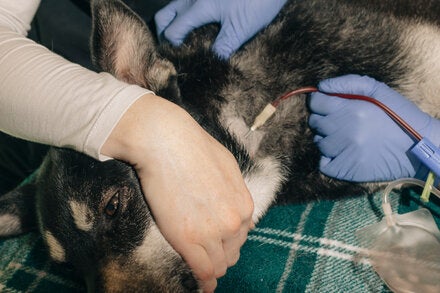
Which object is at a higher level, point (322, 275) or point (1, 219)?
point (322, 275)

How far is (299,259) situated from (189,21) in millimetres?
1105

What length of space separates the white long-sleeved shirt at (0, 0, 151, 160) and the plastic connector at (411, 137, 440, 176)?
0.94 meters

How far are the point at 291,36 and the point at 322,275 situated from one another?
943 mm

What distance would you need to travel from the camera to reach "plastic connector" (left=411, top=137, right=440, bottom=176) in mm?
1355

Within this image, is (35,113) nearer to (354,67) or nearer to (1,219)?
(1,219)

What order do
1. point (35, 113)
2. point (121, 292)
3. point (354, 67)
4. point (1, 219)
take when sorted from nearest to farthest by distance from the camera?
point (35, 113) → point (121, 292) → point (354, 67) → point (1, 219)

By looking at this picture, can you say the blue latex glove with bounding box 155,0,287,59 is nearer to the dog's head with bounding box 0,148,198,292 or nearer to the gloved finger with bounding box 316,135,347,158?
the gloved finger with bounding box 316,135,347,158

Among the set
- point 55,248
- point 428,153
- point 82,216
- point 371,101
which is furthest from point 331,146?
point 55,248

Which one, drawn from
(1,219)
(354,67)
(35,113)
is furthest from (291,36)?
(1,219)

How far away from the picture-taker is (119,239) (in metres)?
1.45

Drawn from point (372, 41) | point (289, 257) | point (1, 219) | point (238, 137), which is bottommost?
point (1, 219)

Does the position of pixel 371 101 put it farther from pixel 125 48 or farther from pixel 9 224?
pixel 9 224

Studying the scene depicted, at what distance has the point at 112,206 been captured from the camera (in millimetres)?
1455

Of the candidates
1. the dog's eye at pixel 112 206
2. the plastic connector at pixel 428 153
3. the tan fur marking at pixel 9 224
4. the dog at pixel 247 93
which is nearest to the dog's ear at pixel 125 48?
the dog at pixel 247 93
